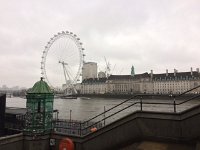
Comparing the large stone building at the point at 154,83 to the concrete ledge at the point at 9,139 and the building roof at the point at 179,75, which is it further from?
the concrete ledge at the point at 9,139

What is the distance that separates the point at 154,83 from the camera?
568 feet

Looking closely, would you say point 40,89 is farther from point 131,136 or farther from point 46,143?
point 131,136

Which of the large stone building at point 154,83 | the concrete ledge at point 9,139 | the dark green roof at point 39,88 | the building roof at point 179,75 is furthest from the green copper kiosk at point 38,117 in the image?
the building roof at point 179,75

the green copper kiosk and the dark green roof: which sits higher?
the dark green roof

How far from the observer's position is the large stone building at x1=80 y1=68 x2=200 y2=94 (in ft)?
523

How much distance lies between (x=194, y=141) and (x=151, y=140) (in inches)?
58.2

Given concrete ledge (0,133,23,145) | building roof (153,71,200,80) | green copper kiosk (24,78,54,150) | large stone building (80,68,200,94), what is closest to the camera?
concrete ledge (0,133,23,145)

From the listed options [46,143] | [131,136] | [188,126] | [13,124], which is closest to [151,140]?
[131,136]

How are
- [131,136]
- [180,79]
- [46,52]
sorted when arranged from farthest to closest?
[180,79] → [46,52] → [131,136]

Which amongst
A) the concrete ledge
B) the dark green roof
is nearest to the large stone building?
the dark green roof

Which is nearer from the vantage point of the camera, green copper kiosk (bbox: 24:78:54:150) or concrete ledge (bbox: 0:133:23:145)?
concrete ledge (bbox: 0:133:23:145)

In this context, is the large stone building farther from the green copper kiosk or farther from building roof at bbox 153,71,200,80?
the green copper kiosk

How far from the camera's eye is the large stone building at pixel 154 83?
15950cm

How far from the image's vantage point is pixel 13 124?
17.7 metres
